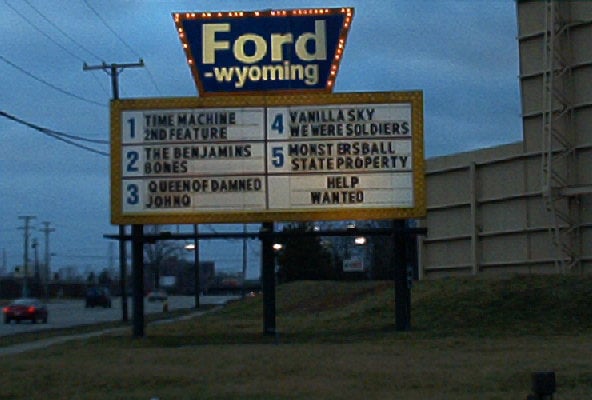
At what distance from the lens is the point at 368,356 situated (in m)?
20.6

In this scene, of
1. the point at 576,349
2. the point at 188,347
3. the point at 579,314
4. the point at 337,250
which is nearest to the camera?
the point at 576,349

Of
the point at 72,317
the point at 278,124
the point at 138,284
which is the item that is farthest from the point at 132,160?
the point at 72,317

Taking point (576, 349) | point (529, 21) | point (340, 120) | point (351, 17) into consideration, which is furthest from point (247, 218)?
→ point (529, 21)

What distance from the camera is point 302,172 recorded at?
26.5 m

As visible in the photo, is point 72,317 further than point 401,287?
Yes

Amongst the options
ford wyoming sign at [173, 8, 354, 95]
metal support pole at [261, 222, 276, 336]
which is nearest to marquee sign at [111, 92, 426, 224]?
ford wyoming sign at [173, 8, 354, 95]

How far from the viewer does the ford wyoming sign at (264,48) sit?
2719 centimetres

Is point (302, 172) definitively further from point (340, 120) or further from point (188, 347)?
point (188, 347)

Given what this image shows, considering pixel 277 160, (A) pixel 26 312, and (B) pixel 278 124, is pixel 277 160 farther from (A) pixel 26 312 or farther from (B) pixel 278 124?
(A) pixel 26 312

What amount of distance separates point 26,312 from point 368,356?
109ft

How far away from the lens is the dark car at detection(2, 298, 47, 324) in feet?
165

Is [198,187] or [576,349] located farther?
[198,187]

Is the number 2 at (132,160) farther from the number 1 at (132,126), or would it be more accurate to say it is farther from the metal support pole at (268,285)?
the metal support pole at (268,285)

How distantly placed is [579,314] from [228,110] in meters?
11.4
